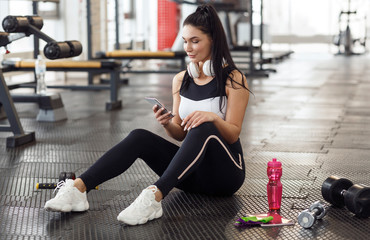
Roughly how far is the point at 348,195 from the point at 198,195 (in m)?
0.69

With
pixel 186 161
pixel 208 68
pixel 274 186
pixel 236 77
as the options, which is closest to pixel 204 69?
pixel 208 68

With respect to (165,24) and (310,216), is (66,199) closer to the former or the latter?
(310,216)

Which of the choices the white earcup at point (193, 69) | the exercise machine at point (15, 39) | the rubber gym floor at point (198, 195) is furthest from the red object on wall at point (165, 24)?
the white earcup at point (193, 69)

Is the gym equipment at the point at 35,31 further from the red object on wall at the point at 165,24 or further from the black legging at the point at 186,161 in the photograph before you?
the red object on wall at the point at 165,24

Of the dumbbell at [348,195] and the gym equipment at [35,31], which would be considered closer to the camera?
the dumbbell at [348,195]

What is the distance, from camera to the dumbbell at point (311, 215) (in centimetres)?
226

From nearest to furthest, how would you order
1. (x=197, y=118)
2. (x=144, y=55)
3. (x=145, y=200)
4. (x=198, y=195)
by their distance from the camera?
(x=145, y=200), (x=197, y=118), (x=198, y=195), (x=144, y=55)

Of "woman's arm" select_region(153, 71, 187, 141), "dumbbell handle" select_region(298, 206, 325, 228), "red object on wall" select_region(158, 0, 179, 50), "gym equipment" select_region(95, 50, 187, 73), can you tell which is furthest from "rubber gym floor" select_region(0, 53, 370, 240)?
"red object on wall" select_region(158, 0, 179, 50)

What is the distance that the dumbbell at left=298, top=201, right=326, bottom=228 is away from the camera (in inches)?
89.1

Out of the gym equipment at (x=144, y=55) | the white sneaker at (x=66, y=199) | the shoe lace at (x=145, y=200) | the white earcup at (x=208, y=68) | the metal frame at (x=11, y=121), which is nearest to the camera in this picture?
the shoe lace at (x=145, y=200)

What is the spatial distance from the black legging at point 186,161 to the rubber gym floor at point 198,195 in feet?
0.41

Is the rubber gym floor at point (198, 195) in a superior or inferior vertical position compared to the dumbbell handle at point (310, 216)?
inferior

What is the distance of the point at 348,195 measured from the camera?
238 cm

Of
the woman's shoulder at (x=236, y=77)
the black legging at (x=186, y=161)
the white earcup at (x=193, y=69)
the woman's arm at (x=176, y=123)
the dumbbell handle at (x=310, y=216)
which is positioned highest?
the white earcup at (x=193, y=69)
